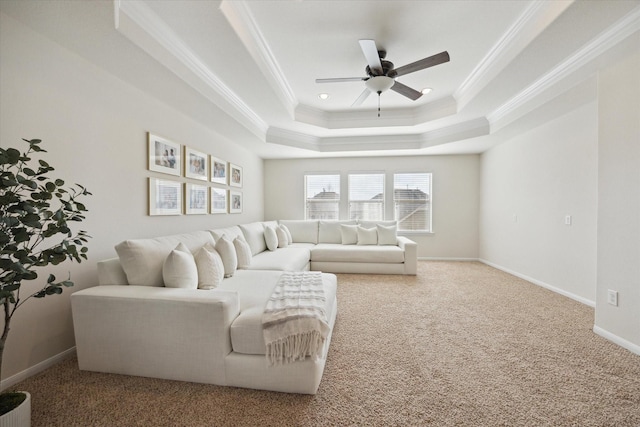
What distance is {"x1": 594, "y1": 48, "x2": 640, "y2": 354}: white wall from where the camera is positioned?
218 centimetres

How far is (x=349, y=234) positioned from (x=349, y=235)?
20 millimetres

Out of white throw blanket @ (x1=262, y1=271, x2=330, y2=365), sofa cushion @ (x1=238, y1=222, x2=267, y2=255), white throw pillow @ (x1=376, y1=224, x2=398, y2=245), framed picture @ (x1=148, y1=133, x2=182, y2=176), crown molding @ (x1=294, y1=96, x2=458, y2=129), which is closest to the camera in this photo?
white throw blanket @ (x1=262, y1=271, x2=330, y2=365)

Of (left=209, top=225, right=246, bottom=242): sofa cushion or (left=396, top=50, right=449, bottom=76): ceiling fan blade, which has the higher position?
(left=396, top=50, right=449, bottom=76): ceiling fan blade

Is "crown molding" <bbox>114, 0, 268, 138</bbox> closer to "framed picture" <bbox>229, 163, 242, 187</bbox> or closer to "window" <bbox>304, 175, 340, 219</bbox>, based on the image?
"framed picture" <bbox>229, 163, 242, 187</bbox>

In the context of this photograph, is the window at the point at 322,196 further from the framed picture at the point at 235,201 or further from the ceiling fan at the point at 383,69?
the ceiling fan at the point at 383,69

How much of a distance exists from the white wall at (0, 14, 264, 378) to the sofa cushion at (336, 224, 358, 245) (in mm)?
3343

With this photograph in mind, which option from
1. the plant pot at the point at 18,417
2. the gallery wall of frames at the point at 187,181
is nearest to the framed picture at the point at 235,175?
the gallery wall of frames at the point at 187,181

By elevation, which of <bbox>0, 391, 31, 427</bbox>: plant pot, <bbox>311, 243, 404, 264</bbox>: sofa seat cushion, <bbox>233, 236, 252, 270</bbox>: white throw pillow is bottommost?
<bbox>0, 391, 31, 427</bbox>: plant pot

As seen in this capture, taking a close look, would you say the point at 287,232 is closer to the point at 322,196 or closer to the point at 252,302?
the point at 322,196

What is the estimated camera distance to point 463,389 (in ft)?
5.72

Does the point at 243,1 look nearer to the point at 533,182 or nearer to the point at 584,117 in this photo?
the point at 584,117

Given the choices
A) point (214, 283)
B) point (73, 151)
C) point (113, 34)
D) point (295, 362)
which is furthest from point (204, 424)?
point (113, 34)

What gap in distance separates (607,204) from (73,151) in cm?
448

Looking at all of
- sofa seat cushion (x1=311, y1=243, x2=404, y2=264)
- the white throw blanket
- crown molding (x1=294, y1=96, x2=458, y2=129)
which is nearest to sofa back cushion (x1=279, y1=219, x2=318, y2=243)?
sofa seat cushion (x1=311, y1=243, x2=404, y2=264)
